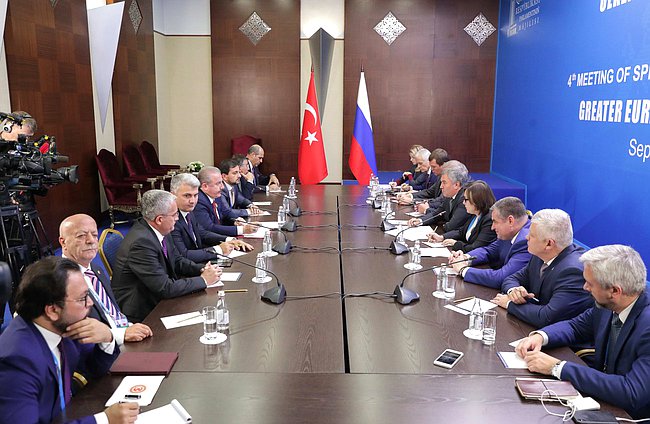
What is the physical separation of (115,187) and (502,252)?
16.6ft

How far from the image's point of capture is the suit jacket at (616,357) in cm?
188

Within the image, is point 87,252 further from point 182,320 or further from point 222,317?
point 222,317

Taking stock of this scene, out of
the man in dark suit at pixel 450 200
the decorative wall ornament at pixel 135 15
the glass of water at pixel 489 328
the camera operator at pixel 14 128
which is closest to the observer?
the glass of water at pixel 489 328

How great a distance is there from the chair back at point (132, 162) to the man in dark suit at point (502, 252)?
5.48m

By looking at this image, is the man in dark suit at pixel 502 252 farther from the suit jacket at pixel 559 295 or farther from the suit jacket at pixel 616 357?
the suit jacket at pixel 616 357

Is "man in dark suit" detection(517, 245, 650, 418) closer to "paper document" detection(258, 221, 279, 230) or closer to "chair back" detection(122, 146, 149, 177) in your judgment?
"paper document" detection(258, 221, 279, 230)

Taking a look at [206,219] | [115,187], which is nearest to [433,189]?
[206,219]

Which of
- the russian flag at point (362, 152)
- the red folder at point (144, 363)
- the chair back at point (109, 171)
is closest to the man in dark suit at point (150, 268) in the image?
the red folder at point (144, 363)

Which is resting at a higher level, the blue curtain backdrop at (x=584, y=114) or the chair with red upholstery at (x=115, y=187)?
the blue curtain backdrop at (x=584, y=114)

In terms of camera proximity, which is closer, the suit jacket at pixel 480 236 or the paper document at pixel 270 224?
the suit jacket at pixel 480 236

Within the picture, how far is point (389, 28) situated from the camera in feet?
30.9

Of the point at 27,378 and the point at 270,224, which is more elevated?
the point at 27,378

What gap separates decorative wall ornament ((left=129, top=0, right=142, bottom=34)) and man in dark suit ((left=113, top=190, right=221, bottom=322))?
19.2ft

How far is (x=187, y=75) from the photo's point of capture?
384 inches
